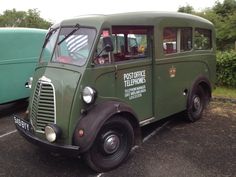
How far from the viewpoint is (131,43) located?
5738 millimetres

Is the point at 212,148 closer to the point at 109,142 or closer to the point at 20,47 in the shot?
the point at 109,142

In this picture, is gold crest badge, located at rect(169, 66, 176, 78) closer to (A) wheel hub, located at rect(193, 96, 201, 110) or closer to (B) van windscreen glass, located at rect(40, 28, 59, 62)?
(A) wheel hub, located at rect(193, 96, 201, 110)

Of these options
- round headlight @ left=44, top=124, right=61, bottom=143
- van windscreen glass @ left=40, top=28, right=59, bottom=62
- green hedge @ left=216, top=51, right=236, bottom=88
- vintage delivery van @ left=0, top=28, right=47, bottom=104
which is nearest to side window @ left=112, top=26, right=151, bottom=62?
van windscreen glass @ left=40, top=28, right=59, bottom=62

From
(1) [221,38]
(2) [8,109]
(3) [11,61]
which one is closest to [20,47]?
(3) [11,61]

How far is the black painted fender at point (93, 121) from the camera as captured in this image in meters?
4.63

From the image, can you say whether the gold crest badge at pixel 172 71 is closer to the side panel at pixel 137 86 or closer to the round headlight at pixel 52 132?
the side panel at pixel 137 86

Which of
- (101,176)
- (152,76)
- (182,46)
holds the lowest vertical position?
(101,176)

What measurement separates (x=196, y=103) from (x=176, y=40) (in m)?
1.62

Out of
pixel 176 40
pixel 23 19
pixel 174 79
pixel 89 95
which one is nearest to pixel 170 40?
pixel 176 40

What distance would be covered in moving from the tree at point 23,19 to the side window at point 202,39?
21957 millimetres

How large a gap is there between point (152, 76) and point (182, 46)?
126 centimetres

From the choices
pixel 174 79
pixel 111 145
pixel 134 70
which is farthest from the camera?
pixel 174 79

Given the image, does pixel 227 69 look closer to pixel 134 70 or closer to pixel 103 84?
pixel 134 70

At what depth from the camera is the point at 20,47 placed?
841 centimetres
